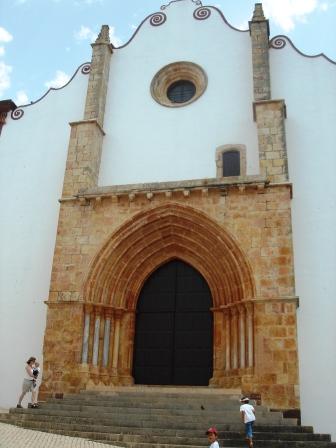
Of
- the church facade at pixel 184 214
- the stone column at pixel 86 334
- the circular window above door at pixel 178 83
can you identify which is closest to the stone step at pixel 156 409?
the church facade at pixel 184 214

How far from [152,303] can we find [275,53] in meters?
7.34

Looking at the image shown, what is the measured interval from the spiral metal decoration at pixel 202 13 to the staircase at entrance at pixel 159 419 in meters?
10.2

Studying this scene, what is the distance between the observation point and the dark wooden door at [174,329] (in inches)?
456

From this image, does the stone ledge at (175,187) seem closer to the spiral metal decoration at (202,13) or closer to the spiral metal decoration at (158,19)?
Answer: the spiral metal decoration at (202,13)

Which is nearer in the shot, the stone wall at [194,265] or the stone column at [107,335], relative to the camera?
the stone wall at [194,265]

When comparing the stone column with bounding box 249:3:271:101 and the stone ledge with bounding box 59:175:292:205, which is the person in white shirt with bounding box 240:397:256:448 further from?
the stone column with bounding box 249:3:271:101

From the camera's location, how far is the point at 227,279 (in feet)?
37.4

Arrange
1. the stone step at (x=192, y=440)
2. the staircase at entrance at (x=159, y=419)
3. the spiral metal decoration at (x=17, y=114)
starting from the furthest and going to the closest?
the spiral metal decoration at (x=17, y=114) < the staircase at entrance at (x=159, y=419) < the stone step at (x=192, y=440)

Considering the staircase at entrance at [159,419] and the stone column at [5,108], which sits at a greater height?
the stone column at [5,108]

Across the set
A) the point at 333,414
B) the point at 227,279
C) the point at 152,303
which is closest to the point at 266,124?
the point at 227,279

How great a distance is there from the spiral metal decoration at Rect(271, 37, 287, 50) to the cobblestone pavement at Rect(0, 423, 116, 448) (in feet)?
35.1

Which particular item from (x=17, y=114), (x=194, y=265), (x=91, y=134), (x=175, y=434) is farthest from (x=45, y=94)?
(x=175, y=434)

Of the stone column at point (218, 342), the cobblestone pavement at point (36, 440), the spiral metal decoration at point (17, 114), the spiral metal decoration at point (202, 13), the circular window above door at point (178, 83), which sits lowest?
the cobblestone pavement at point (36, 440)

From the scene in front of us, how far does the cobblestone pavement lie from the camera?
7414mm
